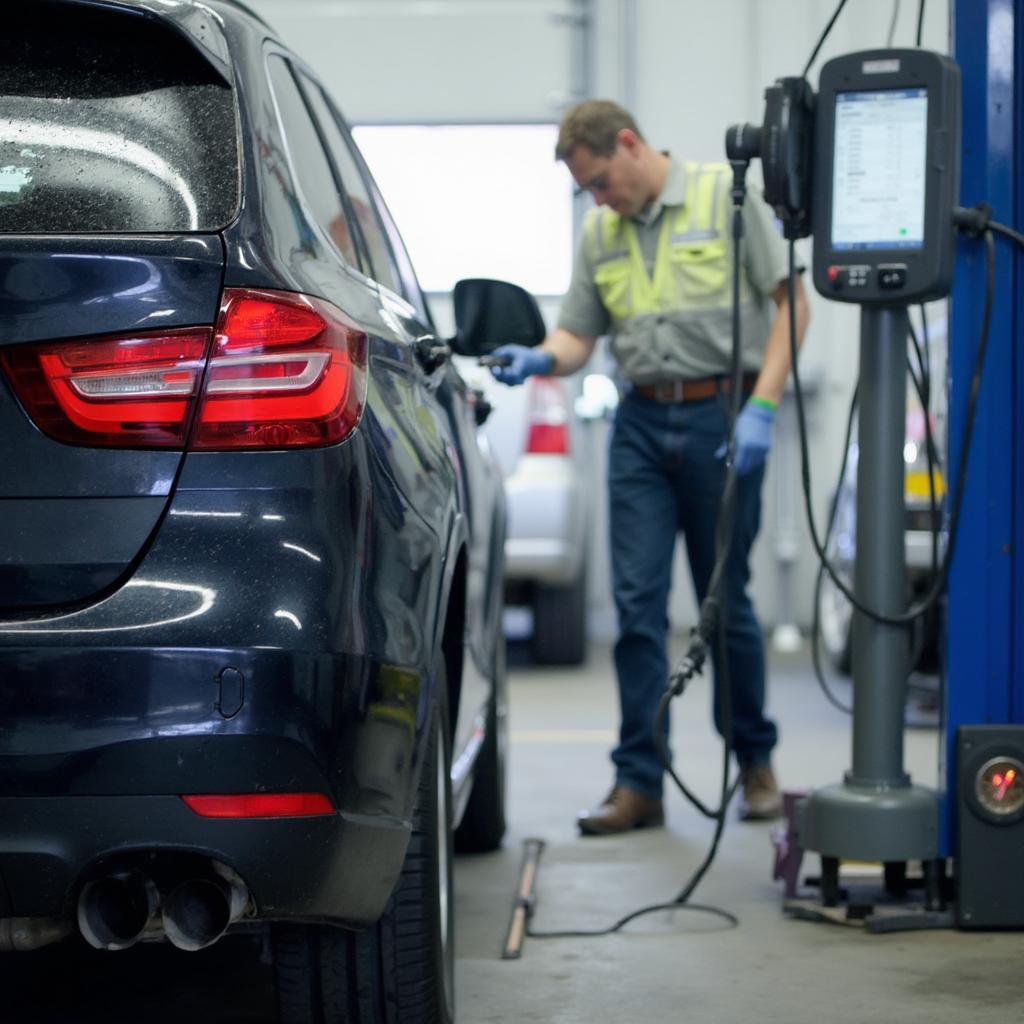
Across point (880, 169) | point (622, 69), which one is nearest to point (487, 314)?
point (880, 169)

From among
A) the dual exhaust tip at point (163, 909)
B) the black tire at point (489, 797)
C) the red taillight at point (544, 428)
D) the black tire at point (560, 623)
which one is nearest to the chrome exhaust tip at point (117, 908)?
the dual exhaust tip at point (163, 909)

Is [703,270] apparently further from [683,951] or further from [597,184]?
[683,951]

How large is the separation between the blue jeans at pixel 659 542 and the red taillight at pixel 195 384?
2630mm

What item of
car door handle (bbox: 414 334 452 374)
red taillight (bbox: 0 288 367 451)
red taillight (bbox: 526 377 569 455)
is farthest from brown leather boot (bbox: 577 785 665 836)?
red taillight (bbox: 526 377 569 455)

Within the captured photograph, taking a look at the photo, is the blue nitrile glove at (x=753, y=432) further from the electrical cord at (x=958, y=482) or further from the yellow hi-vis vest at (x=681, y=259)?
the electrical cord at (x=958, y=482)

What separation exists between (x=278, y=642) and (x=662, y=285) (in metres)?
2.86

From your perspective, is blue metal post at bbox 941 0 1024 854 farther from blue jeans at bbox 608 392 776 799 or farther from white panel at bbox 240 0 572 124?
white panel at bbox 240 0 572 124

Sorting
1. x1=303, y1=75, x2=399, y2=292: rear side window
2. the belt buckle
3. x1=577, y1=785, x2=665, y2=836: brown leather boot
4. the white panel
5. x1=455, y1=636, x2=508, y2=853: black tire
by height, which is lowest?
x1=577, y1=785, x2=665, y2=836: brown leather boot

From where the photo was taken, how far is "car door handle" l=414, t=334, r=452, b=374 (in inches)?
107

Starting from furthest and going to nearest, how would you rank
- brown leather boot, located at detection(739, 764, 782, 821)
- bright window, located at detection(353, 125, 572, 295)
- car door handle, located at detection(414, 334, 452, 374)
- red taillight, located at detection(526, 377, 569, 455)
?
bright window, located at detection(353, 125, 572, 295)
red taillight, located at detection(526, 377, 569, 455)
brown leather boot, located at detection(739, 764, 782, 821)
car door handle, located at detection(414, 334, 452, 374)

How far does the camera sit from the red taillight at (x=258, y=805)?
2.00 metres

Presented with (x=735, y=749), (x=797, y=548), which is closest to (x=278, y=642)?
(x=735, y=749)

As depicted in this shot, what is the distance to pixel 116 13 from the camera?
2291mm

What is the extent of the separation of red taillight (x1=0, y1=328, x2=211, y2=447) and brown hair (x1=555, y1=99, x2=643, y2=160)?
279 cm
